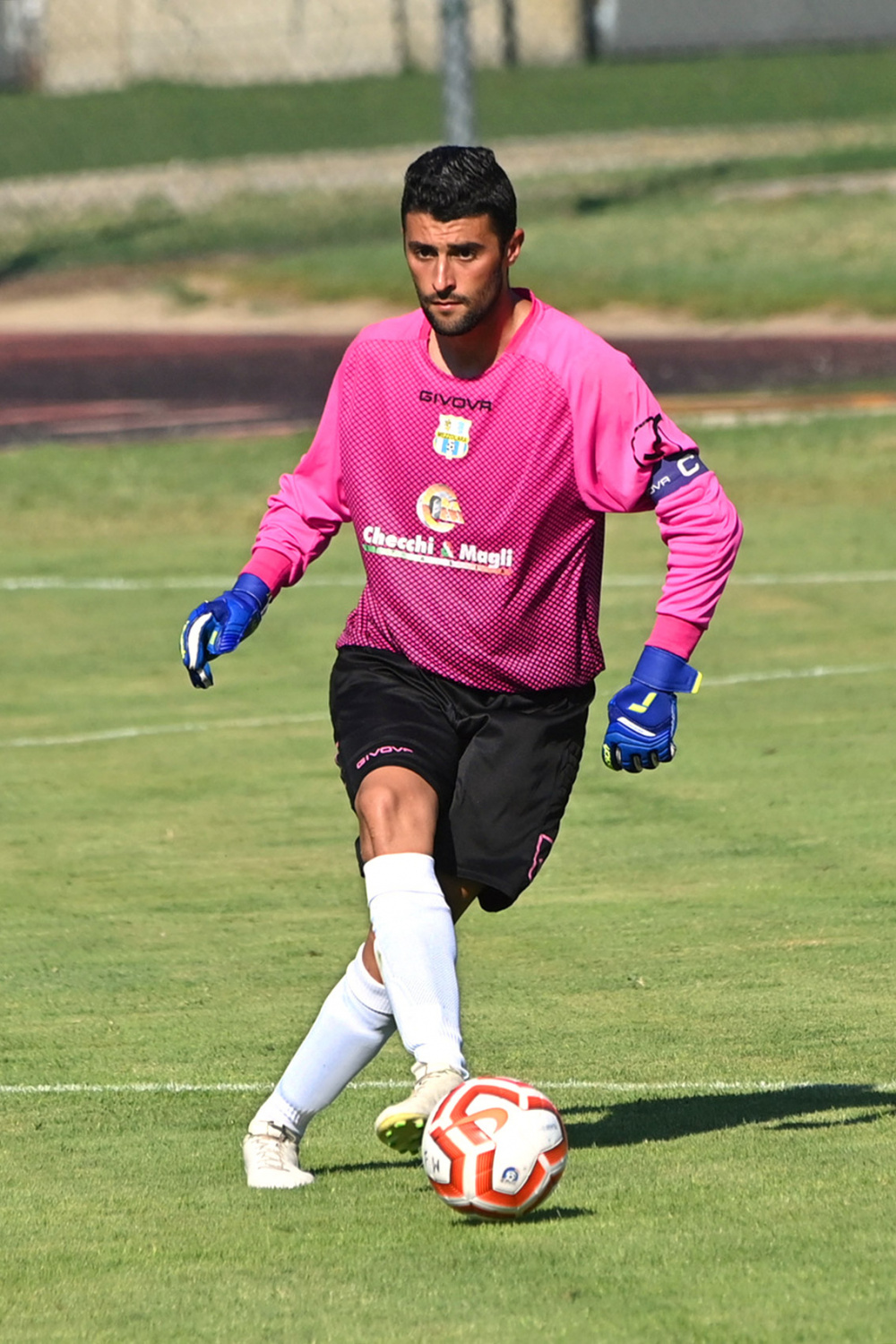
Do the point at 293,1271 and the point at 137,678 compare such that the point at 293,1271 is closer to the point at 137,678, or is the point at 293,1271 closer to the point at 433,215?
the point at 433,215

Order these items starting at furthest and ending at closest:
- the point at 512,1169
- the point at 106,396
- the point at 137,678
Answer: the point at 106,396
the point at 137,678
the point at 512,1169

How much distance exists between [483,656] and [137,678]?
264 inches

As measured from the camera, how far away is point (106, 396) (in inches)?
880

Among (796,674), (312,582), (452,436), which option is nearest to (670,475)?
(452,436)

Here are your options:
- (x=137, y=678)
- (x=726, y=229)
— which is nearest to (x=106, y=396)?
(x=726, y=229)

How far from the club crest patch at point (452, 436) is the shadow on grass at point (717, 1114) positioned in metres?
1.55

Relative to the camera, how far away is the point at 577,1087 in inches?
243

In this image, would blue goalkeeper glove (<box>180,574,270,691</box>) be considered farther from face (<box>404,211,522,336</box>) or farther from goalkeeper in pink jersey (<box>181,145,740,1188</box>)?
face (<box>404,211,522,336</box>)

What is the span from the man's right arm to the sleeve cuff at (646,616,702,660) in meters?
0.83

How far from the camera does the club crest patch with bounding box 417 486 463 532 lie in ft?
17.9

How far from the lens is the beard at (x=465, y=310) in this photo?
529cm

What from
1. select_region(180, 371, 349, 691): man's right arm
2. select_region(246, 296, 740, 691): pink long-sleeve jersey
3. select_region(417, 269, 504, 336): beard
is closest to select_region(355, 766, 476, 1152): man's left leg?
select_region(246, 296, 740, 691): pink long-sleeve jersey

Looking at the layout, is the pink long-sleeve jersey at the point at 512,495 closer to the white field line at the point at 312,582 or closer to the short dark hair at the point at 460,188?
the short dark hair at the point at 460,188

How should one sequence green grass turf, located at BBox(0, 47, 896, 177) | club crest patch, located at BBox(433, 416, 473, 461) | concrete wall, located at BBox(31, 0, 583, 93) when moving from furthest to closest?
concrete wall, located at BBox(31, 0, 583, 93), green grass turf, located at BBox(0, 47, 896, 177), club crest patch, located at BBox(433, 416, 473, 461)
